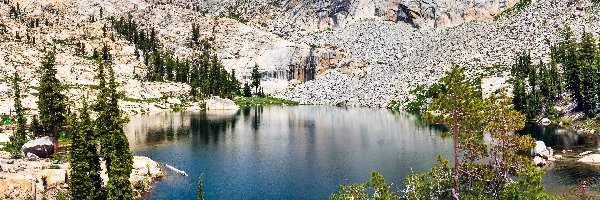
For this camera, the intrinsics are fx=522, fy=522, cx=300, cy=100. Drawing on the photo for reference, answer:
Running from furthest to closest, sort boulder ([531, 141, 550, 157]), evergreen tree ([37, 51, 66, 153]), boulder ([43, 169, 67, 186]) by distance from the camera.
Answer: boulder ([531, 141, 550, 157])
evergreen tree ([37, 51, 66, 153])
boulder ([43, 169, 67, 186])

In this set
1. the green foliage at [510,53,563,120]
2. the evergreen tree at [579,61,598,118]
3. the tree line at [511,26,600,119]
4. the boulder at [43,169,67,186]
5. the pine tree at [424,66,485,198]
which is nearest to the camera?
the pine tree at [424,66,485,198]

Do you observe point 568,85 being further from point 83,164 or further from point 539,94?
point 83,164

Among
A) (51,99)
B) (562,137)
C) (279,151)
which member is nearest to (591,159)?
(562,137)

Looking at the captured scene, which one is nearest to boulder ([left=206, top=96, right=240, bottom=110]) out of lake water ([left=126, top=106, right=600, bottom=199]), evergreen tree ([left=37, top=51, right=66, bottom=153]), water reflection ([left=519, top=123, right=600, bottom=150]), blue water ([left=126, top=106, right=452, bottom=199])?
blue water ([left=126, top=106, right=452, bottom=199])

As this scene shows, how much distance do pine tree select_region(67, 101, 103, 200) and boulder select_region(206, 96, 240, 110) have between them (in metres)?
130

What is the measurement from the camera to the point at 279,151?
90.3 m

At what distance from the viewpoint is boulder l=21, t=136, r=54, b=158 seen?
222 ft

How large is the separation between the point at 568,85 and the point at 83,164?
12003 centimetres

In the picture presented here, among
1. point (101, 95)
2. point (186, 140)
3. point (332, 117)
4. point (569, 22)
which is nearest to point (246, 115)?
point (332, 117)

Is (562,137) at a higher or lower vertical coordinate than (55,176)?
lower

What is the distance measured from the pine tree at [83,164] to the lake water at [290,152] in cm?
1045

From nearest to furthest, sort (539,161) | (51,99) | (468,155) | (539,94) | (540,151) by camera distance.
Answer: (468,155), (539,161), (51,99), (540,151), (539,94)

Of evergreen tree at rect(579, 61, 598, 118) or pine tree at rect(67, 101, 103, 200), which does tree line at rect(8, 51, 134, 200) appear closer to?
pine tree at rect(67, 101, 103, 200)

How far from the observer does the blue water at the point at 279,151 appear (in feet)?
212
